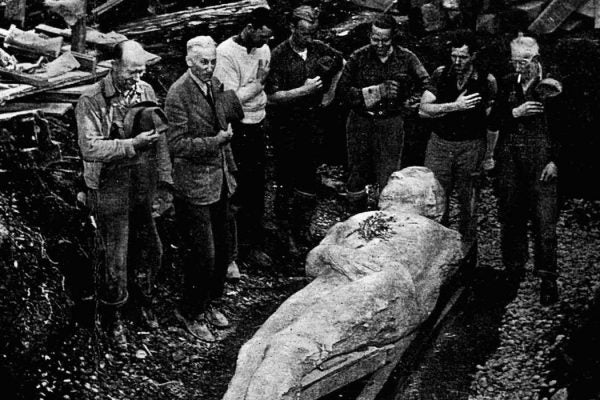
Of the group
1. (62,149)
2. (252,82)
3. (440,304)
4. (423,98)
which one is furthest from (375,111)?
(62,149)

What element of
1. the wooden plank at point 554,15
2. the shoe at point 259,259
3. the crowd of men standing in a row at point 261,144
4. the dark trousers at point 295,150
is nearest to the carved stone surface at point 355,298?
the crowd of men standing in a row at point 261,144

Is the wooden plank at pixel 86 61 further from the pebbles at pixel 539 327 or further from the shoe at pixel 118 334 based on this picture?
the pebbles at pixel 539 327

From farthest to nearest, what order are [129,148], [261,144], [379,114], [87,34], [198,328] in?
[87,34] < [379,114] < [261,144] < [198,328] < [129,148]

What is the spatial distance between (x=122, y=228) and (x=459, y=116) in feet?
A: 9.50

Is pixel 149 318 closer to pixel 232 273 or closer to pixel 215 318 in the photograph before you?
pixel 215 318

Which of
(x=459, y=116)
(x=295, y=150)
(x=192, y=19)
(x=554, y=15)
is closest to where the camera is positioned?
(x=459, y=116)

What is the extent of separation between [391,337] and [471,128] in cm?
236

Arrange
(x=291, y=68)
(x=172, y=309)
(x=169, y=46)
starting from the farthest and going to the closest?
1. (x=169, y=46)
2. (x=291, y=68)
3. (x=172, y=309)

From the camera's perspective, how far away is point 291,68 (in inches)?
344

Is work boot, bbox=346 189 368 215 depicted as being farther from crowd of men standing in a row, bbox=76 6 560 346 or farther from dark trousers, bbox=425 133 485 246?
dark trousers, bbox=425 133 485 246

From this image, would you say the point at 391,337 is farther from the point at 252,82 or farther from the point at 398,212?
the point at 252,82

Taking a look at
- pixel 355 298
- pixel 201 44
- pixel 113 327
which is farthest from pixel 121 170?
pixel 355 298

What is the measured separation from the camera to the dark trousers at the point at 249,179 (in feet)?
28.1

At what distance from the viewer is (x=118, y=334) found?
7504 millimetres
